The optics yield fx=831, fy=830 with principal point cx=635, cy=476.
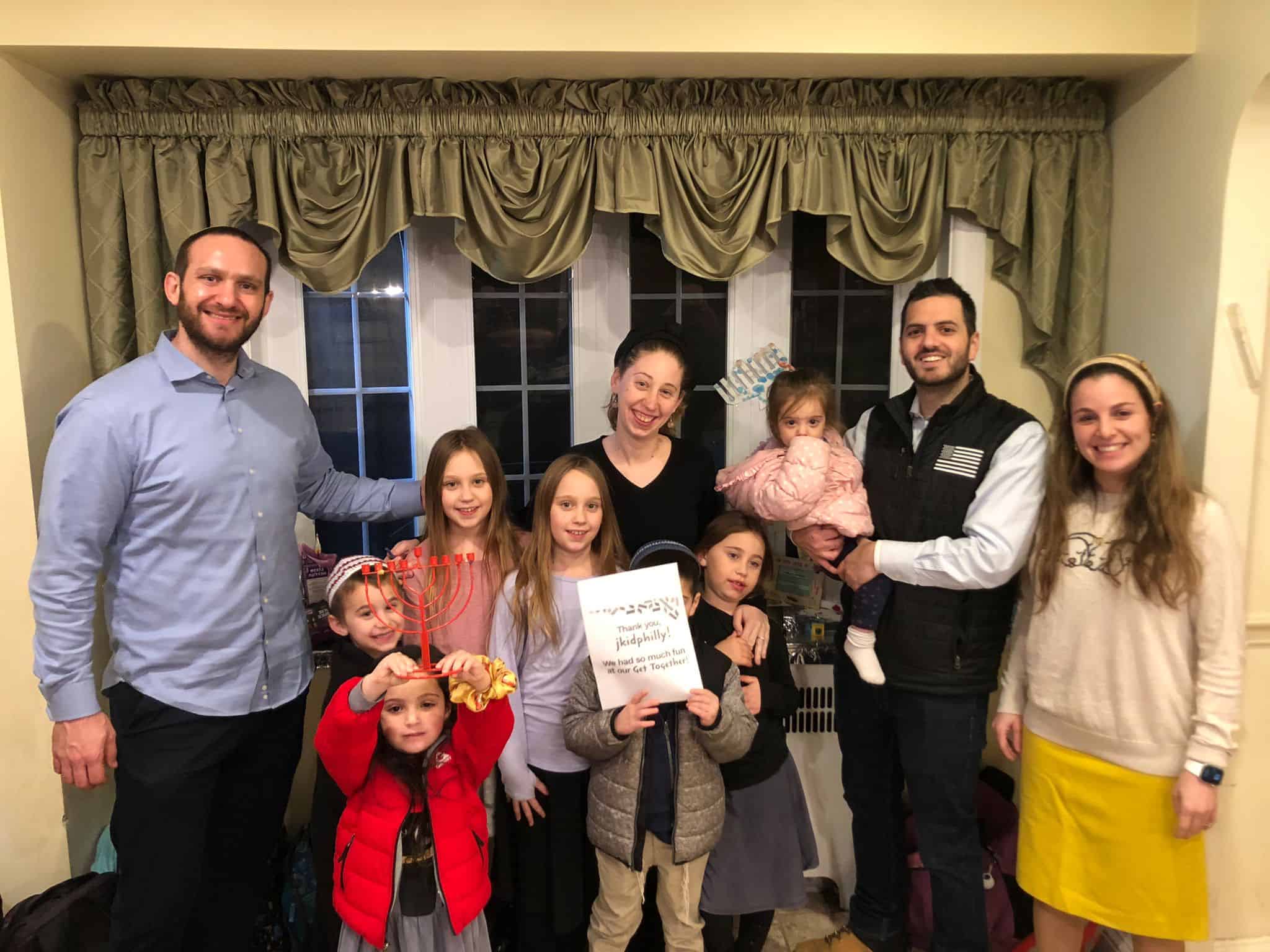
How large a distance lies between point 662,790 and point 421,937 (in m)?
0.56

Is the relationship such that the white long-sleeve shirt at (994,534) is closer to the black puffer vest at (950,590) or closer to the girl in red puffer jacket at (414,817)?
the black puffer vest at (950,590)

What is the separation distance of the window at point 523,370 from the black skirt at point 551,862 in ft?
3.23

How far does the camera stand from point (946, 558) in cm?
176

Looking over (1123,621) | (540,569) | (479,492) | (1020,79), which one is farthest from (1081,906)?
(1020,79)

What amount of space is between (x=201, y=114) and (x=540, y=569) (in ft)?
4.95

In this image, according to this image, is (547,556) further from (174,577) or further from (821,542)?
(174,577)

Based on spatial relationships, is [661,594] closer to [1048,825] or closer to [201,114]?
[1048,825]

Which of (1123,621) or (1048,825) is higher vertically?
(1123,621)

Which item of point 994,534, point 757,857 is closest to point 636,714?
point 757,857

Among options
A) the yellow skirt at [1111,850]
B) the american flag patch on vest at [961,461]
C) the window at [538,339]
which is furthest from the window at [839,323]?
the yellow skirt at [1111,850]

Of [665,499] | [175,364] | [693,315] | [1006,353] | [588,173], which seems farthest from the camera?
[693,315]

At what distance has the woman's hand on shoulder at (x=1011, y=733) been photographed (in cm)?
189

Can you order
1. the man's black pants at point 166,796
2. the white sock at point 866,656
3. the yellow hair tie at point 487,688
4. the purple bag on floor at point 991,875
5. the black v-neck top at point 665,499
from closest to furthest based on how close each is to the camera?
the yellow hair tie at point 487,688 → the man's black pants at point 166,796 → the white sock at point 866,656 → the black v-neck top at point 665,499 → the purple bag on floor at point 991,875

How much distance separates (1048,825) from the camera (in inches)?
71.1
